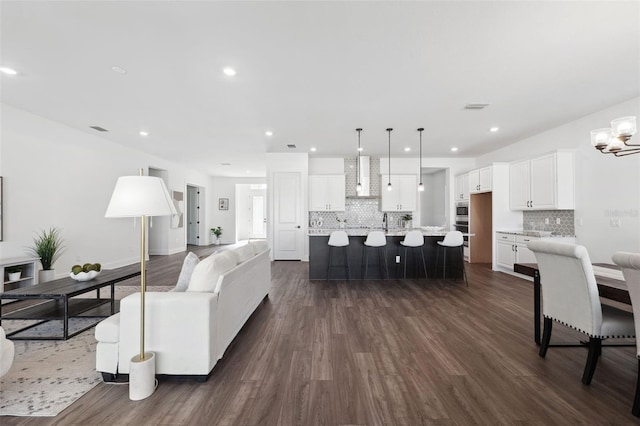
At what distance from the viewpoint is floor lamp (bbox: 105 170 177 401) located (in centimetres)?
186

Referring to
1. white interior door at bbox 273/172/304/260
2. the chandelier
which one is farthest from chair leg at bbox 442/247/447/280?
white interior door at bbox 273/172/304/260

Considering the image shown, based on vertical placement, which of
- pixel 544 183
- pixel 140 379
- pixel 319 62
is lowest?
pixel 140 379

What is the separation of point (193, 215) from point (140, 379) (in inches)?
390

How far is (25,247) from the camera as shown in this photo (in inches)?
173

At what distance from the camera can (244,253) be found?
325 cm

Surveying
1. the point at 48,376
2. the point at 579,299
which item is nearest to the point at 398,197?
the point at 579,299

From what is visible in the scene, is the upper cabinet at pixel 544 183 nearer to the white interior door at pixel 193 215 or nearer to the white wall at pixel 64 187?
the white wall at pixel 64 187

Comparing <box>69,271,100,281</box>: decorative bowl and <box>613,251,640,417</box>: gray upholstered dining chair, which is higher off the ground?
<box>613,251,640,417</box>: gray upholstered dining chair

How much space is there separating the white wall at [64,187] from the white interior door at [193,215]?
383 centimetres

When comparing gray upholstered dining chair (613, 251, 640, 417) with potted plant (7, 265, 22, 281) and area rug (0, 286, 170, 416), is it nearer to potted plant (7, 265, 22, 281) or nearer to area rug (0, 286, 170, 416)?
area rug (0, 286, 170, 416)

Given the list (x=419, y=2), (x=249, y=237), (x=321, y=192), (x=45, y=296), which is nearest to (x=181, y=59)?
(x=419, y=2)

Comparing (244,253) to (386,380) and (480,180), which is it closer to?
(386,380)

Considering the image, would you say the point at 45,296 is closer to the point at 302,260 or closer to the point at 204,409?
the point at 204,409

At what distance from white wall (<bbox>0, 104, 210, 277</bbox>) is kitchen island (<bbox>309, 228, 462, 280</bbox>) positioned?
14.4 ft
